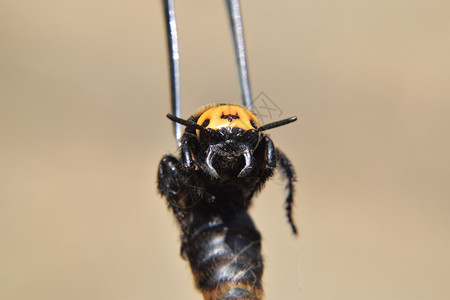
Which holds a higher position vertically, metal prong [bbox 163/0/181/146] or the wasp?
metal prong [bbox 163/0/181/146]

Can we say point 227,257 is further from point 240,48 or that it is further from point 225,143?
point 240,48

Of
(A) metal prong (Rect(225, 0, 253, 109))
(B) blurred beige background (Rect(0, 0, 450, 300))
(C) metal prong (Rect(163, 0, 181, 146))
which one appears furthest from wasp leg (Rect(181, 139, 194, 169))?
(B) blurred beige background (Rect(0, 0, 450, 300))

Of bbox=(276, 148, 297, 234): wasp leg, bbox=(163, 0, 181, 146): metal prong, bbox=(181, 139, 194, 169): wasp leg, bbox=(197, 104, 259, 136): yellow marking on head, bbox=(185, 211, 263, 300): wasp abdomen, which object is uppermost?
bbox=(163, 0, 181, 146): metal prong

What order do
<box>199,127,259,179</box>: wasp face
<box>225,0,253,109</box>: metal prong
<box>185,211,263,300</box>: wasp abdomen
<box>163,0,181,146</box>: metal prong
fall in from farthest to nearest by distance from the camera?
<box>225,0,253,109</box>: metal prong < <box>163,0,181,146</box>: metal prong < <box>185,211,263,300</box>: wasp abdomen < <box>199,127,259,179</box>: wasp face

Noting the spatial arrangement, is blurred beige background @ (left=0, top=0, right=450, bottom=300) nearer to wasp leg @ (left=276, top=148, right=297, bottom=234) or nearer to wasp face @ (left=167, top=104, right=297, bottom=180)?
wasp leg @ (left=276, top=148, right=297, bottom=234)
